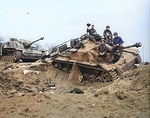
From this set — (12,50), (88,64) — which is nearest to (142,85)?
(88,64)

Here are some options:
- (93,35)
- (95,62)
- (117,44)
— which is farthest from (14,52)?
(117,44)

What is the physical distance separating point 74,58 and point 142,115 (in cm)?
699

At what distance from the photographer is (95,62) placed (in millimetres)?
9508

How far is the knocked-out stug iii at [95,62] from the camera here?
27.8ft

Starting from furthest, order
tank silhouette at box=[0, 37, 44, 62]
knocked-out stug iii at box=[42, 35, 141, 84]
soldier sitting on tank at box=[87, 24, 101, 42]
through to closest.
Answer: tank silhouette at box=[0, 37, 44, 62] → soldier sitting on tank at box=[87, 24, 101, 42] → knocked-out stug iii at box=[42, 35, 141, 84]

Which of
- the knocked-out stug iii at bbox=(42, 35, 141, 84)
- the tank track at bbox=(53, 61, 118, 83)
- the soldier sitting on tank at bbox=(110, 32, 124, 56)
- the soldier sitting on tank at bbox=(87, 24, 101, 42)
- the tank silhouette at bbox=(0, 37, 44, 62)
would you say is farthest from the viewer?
the tank silhouette at bbox=(0, 37, 44, 62)

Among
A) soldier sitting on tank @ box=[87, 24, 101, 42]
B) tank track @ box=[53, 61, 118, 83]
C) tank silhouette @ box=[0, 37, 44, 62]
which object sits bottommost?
tank track @ box=[53, 61, 118, 83]

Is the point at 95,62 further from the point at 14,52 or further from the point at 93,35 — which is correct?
the point at 14,52

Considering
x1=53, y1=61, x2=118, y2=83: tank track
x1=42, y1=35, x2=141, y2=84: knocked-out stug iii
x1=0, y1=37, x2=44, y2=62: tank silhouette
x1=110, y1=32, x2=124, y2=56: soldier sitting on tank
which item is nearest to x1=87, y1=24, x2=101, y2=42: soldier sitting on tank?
x1=42, y1=35, x2=141, y2=84: knocked-out stug iii

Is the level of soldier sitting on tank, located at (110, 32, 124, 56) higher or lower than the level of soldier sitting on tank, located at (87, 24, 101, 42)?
lower

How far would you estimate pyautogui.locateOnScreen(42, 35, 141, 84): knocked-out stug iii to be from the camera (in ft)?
27.8

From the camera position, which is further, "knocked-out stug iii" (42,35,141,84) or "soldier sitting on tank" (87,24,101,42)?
"soldier sitting on tank" (87,24,101,42)

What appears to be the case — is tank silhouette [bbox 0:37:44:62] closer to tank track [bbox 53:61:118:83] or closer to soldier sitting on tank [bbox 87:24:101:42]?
soldier sitting on tank [bbox 87:24:101:42]

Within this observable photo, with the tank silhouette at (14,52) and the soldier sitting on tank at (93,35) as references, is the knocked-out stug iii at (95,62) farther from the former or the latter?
the tank silhouette at (14,52)
